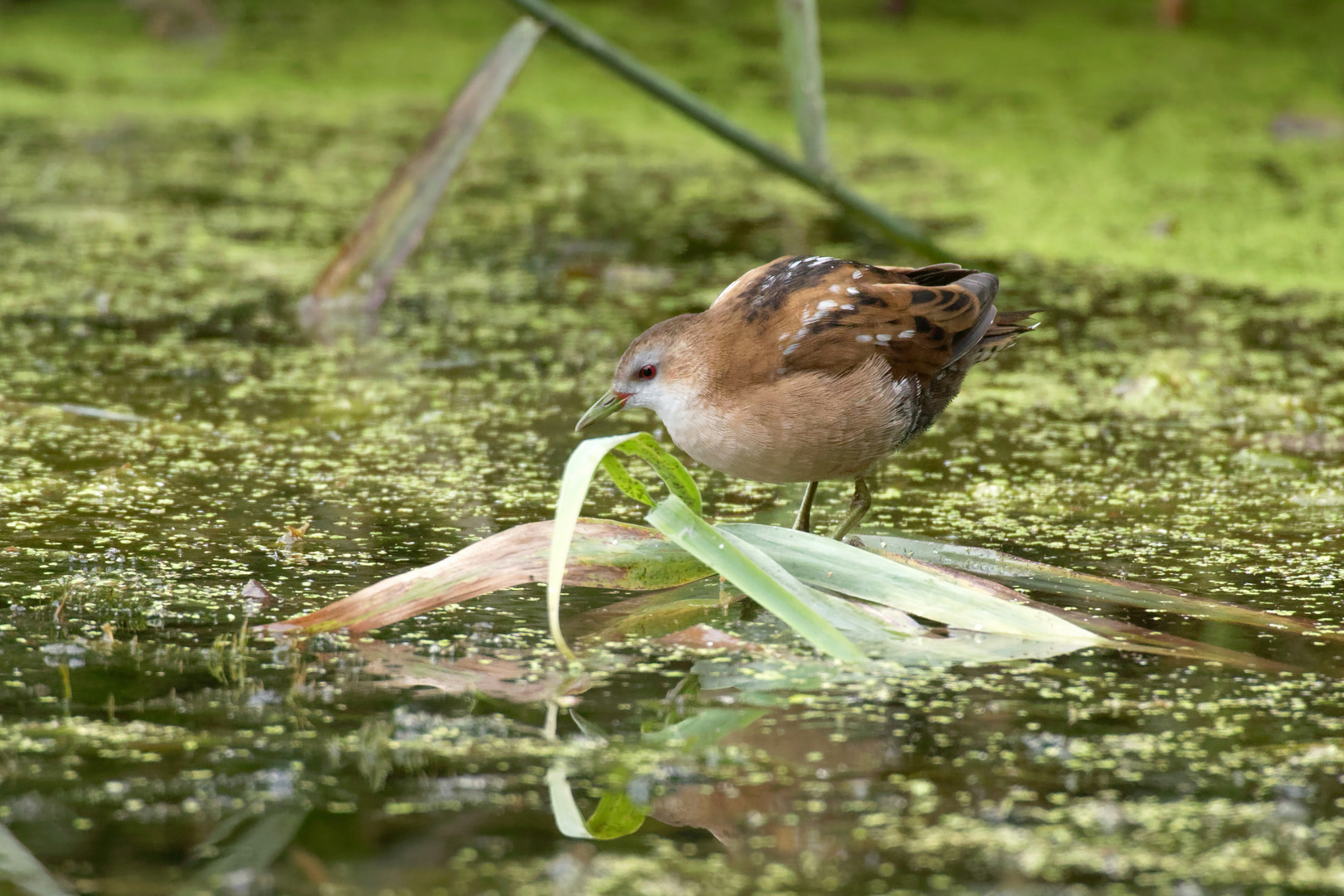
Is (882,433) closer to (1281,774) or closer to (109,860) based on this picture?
(1281,774)

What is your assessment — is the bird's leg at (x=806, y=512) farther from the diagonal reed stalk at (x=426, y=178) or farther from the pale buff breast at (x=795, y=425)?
the diagonal reed stalk at (x=426, y=178)

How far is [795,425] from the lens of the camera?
263cm

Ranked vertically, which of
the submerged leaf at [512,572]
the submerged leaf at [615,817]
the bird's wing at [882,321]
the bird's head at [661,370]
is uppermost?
the bird's wing at [882,321]

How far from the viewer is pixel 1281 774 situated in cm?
194

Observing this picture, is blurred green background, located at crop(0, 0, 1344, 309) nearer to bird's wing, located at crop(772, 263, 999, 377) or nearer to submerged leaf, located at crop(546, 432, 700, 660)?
bird's wing, located at crop(772, 263, 999, 377)

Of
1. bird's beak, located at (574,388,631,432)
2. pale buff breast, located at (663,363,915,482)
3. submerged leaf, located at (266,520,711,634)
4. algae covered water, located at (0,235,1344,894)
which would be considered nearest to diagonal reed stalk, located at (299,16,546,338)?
algae covered water, located at (0,235,1344,894)

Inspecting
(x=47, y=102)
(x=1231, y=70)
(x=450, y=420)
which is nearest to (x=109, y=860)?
(x=450, y=420)

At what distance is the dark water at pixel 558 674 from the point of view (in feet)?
5.69

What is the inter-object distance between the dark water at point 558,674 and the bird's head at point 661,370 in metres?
0.35

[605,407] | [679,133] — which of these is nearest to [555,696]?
[605,407]

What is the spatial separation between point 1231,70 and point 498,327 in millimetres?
4821

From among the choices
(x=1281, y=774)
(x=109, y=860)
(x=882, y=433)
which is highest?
(x=882, y=433)

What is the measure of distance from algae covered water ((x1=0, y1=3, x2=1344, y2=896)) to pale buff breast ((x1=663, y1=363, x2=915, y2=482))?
9.5 inches

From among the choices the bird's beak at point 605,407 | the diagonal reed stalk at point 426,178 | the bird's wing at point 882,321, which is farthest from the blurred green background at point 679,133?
the bird's wing at point 882,321
